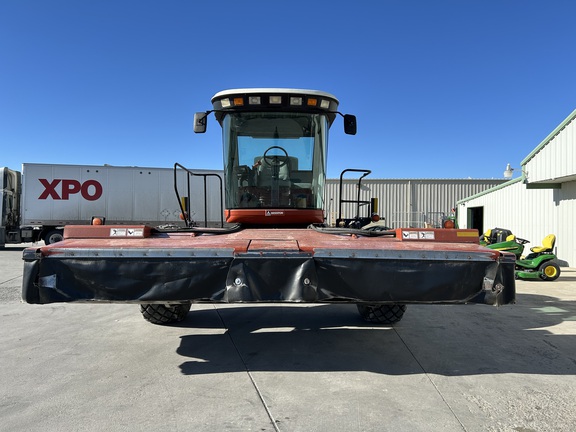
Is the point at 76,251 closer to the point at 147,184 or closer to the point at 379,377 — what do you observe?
the point at 379,377

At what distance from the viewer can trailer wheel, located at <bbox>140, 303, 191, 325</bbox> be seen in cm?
513

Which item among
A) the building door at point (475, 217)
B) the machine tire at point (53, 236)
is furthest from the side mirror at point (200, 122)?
the building door at point (475, 217)

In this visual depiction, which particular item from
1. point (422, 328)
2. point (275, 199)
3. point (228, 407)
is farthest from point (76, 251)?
point (422, 328)

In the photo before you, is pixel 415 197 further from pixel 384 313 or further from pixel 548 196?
pixel 384 313

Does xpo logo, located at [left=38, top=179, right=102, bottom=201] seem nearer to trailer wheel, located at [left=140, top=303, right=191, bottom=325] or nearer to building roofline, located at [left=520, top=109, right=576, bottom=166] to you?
trailer wheel, located at [left=140, top=303, right=191, bottom=325]

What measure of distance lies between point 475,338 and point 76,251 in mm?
4348

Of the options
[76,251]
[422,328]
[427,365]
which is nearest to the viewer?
[76,251]

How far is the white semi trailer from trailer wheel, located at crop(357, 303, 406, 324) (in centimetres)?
1171

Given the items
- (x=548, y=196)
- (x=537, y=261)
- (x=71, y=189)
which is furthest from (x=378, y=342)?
(x=71, y=189)

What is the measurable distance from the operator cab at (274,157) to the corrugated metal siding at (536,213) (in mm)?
10379

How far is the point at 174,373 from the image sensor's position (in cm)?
375

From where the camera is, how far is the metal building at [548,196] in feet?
36.1

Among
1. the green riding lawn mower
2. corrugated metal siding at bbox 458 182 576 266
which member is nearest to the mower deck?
the green riding lawn mower

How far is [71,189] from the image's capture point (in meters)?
16.5
